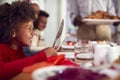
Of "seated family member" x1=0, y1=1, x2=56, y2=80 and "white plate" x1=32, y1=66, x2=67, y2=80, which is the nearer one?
"white plate" x1=32, y1=66, x2=67, y2=80

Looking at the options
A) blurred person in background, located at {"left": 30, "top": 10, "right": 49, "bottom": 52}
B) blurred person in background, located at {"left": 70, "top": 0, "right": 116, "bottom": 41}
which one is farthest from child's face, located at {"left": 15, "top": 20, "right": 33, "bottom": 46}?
blurred person in background, located at {"left": 70, "top": 0, "right": 116, "bottom": 41}

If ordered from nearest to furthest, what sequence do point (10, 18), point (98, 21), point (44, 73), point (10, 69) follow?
point (44, 73) < point (10, 69) < point (10, 18) < point (98, 21)

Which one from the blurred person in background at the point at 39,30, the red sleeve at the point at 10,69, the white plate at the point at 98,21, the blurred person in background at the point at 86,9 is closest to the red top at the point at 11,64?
the red sleeve at the point at 10,69

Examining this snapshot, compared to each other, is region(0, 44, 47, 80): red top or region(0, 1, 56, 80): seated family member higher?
region(0, 1, 56, 80): seated family member

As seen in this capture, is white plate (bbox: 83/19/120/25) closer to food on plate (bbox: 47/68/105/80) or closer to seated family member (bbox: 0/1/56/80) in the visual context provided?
seated family member (bbox: 0/1/56/80)

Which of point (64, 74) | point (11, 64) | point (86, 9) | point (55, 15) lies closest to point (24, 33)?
point (11, 64)

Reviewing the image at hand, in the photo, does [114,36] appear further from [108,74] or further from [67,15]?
[108,74]

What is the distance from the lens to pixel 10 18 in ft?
3.49

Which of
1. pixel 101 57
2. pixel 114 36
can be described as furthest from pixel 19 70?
pixel 114 36

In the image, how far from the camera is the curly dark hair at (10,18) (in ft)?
3.50

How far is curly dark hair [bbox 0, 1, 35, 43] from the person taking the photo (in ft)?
3.50

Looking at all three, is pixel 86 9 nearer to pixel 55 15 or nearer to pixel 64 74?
pixel 55 15

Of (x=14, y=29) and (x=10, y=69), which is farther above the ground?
(x=14, y=29)

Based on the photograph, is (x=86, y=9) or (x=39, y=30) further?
(x=86, y=9)
